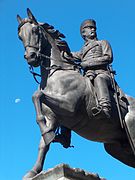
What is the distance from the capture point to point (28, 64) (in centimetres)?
955

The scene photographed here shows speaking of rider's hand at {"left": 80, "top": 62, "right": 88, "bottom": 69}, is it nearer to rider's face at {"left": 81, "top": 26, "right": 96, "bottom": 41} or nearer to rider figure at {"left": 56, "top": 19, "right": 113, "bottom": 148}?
rider figure at {"left": 56, "top": 19, "right": 113, "bottom": 148}

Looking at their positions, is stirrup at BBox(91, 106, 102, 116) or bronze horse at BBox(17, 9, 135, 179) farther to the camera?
stirrup at BBox(91, 106, 102, 116)

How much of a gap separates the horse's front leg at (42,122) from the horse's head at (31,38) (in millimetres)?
705

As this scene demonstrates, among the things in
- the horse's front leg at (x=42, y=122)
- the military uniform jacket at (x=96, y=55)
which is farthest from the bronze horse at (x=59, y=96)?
the military uniform jacket at (x=96, y=55)

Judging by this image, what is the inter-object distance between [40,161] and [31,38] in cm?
232

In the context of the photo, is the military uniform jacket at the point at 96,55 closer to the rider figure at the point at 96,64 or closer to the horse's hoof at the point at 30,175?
the rider figure at the point at 96,64

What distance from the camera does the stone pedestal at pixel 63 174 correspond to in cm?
783

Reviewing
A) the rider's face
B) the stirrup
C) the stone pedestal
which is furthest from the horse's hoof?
the rider's face

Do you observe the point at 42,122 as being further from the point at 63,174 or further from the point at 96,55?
the point at 96,55

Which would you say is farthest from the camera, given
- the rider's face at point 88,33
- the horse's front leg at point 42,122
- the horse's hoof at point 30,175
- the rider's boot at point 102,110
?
the rider's face at point 88,33

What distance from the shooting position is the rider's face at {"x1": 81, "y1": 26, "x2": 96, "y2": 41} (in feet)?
34.8

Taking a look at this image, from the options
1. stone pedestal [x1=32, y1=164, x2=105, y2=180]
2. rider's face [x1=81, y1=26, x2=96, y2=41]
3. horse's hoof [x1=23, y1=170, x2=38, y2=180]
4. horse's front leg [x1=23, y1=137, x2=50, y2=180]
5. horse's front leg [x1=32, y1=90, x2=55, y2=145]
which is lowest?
stone pedestal [x1=32, y1=164, x2=105, y2=180]

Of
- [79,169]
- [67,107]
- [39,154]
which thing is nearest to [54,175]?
[79,169]

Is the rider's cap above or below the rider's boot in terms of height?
above
